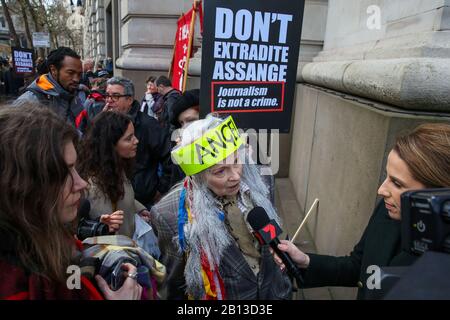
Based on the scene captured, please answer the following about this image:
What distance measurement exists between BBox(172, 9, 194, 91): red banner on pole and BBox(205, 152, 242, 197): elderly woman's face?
227cm

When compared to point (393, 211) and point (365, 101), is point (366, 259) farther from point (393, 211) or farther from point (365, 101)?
point (365, 101)

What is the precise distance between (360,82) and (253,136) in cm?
85

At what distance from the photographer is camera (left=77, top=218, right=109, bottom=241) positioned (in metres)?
1.80

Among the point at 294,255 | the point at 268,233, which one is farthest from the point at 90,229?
the point at 294,255

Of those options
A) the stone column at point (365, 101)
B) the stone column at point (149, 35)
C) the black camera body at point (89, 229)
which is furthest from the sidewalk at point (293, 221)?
the stone column at point (149, 35)

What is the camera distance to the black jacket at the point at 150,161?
128 inches

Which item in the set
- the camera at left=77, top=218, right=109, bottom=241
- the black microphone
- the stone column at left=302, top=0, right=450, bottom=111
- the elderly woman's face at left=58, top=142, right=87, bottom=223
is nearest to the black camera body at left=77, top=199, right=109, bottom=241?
the camera at left=77, top=218, right=109, bottom=241

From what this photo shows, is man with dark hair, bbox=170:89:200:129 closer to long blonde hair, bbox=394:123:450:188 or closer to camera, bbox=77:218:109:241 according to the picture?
camera, bbox=77:218:109:241

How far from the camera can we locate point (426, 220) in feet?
2.83

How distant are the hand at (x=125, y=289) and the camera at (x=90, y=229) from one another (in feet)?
1.99

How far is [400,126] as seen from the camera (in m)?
1.89

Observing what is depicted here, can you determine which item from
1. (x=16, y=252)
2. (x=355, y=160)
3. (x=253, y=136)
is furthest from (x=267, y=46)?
(x=16, y=252)

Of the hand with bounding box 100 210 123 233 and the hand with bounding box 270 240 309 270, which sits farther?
the hand with bounding box 100 210 123 233
